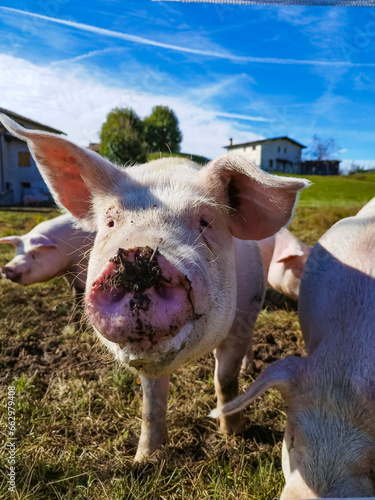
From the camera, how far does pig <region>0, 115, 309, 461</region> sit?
4.85 feet

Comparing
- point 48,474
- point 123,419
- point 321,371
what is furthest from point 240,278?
point 48,474

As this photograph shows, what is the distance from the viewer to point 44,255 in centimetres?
560

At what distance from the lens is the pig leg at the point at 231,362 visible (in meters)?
2.84

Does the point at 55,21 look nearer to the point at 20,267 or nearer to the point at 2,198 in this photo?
the point at 2,198

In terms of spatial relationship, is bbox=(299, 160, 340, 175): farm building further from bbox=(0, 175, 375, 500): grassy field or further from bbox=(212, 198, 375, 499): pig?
bbox=(212, 198, 375, 499): pig

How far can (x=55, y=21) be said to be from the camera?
2668 millimetres

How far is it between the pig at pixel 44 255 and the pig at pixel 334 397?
381 centimetres

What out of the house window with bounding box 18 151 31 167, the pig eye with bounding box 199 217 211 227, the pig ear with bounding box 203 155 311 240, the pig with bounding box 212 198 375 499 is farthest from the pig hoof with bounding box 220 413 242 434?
the house window with bounding box 18 151 31 167

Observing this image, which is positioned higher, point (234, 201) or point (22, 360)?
point (234, 201)

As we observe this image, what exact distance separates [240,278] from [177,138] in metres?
1.26

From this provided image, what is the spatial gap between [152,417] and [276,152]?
2.19 meters

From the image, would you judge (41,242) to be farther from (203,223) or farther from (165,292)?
(165,292)

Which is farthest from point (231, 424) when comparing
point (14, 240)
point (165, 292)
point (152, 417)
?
point (14, 240)

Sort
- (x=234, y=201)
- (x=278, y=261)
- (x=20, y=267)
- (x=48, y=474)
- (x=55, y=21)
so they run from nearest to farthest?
(x=234, y=201) → (x=48, y=474) → (x=55, y=21) → (x=278, y=261) → (x=20, y=267)
